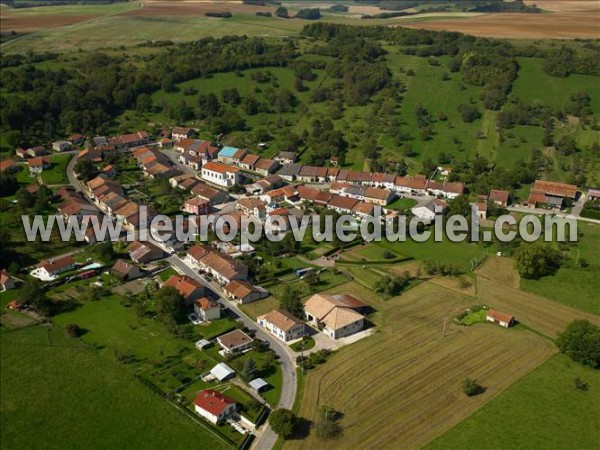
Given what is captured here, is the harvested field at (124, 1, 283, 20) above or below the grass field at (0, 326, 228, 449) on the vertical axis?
above

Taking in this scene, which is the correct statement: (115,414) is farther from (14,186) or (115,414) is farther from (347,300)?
(14,186)

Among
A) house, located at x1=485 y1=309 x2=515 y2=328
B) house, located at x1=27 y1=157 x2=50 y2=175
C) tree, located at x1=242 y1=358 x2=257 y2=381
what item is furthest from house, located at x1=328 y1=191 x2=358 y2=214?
house, located at x1=27 y1=157 x2=50 y2=175

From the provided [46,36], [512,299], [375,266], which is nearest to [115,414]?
[375,266]

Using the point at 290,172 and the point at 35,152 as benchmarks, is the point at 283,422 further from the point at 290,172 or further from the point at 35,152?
the point at 35,152

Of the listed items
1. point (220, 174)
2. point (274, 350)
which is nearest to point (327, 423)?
point (274, 350)

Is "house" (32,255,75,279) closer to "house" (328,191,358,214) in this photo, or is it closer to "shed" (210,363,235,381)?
"shed" (210,363,235,381)

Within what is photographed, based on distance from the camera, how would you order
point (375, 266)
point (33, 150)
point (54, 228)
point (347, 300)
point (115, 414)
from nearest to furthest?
point (115, 414)
point (347, 300)
point (375, 266)
point (54, 228)
point (33, 150)

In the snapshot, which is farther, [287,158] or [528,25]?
[528,25]
